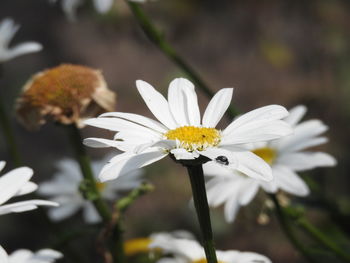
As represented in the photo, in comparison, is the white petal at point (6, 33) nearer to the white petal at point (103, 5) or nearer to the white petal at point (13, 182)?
the white petal at point (103, 5)

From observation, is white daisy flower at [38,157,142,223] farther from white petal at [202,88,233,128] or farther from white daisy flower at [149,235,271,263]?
white petal at [202,88,233,128]

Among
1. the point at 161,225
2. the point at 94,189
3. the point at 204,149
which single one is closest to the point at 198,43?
the point at 161,225

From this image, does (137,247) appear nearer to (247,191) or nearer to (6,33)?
(247,191)

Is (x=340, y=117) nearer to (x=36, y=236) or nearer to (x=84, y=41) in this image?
(x=36, y=236)

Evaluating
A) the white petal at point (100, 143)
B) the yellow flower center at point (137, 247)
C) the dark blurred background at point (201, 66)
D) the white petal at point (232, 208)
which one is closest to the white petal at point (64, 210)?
the yellow flower center at point (137, 247)

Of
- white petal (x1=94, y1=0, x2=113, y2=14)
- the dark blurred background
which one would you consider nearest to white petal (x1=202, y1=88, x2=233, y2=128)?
white petal (x1=94, y1=0, x2=113, y2=14)

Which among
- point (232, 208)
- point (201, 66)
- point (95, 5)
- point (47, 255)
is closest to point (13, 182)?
point (47, 255)
